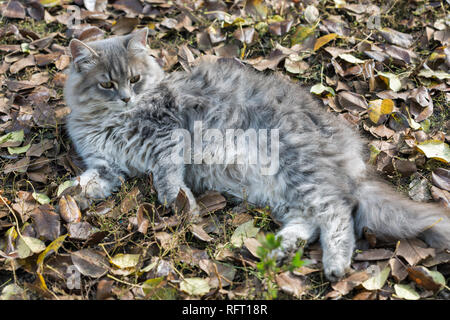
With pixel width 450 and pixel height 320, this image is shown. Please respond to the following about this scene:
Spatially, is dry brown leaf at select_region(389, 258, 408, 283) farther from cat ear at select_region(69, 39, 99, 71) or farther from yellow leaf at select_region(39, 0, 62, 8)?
yellow leaf at select_region(39, 0, 62, 8)

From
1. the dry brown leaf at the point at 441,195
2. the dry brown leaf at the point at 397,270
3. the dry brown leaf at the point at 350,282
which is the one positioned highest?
the dry brown leaf at the point at 441,195

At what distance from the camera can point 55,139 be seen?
319 centimetres

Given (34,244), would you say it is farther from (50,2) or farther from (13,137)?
(50,2)

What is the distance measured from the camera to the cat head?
285 cm

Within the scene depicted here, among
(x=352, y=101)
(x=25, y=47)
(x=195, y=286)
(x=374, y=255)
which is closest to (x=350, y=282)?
(x=374, y=255)

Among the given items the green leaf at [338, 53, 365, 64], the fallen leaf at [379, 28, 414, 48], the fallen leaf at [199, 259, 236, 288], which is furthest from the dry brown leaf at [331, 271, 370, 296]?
the fallen leaf at [379, 28, 414, 48]

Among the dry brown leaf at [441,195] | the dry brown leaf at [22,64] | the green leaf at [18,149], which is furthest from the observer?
the dry brown leaf at [22,64]

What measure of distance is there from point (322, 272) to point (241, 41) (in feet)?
7.19

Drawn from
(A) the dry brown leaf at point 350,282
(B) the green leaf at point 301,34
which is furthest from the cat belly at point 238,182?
(B) the green leaf at point 301,34

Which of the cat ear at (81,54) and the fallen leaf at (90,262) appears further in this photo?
the cat ear at (81,54)

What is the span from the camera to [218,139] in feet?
9.32

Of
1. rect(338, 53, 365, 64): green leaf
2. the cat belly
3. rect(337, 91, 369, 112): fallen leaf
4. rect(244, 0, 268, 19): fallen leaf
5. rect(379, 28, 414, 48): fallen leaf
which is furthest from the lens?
rect(244, 0, 268, 19): fallen leaf

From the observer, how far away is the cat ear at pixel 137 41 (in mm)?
2922

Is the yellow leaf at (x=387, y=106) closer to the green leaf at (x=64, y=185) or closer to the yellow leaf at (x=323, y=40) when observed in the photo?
the yellow leaf at (x=323, y=40)
